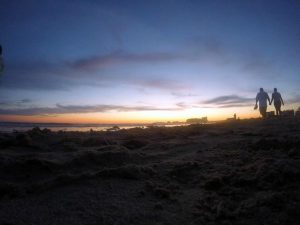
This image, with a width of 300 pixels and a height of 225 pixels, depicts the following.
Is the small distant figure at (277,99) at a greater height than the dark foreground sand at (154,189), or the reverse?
the small distant figure at (277,99)

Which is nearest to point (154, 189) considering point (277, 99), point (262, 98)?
point (262, 98)

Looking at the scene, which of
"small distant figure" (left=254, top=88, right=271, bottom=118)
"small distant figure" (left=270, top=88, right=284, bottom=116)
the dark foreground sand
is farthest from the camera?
"small distant figure" (left=270, top=88, right=284, bottom=116)

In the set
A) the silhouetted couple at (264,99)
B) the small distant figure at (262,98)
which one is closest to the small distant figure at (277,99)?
the silhouetted couple at (264,99)

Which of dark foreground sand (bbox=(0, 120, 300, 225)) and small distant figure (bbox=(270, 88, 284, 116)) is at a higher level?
small distant figure (bbox=(270, 88, 284, 116))

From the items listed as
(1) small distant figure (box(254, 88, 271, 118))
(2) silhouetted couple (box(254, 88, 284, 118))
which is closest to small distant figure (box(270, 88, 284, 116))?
(2) silhouetted couple (box(254, 88, 284, 118))

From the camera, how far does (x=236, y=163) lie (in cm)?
367

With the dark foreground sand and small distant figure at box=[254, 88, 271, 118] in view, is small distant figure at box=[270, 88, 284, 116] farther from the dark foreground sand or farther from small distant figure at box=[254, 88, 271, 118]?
the dark foreground sand

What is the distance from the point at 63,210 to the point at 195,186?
1.49 meters

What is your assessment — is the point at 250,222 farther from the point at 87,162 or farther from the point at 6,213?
the point at 87,162

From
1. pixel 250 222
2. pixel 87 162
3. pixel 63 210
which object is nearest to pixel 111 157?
pixel 87 162

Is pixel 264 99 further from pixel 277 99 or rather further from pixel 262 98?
pixel 277 99

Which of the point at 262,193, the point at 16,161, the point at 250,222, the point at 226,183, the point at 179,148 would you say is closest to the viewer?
the point at 250,222

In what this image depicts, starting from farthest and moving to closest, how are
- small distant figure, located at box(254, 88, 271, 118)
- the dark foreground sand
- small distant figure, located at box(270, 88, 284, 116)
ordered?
small distant figure, located at box(270, 88, 284, 116) < small distant figure, located at box(254, 88, 271, 118) < the dark foreground sand

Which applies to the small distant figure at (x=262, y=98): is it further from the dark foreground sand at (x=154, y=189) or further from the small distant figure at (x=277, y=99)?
the dark foreground sand at (x=154, y=189)
